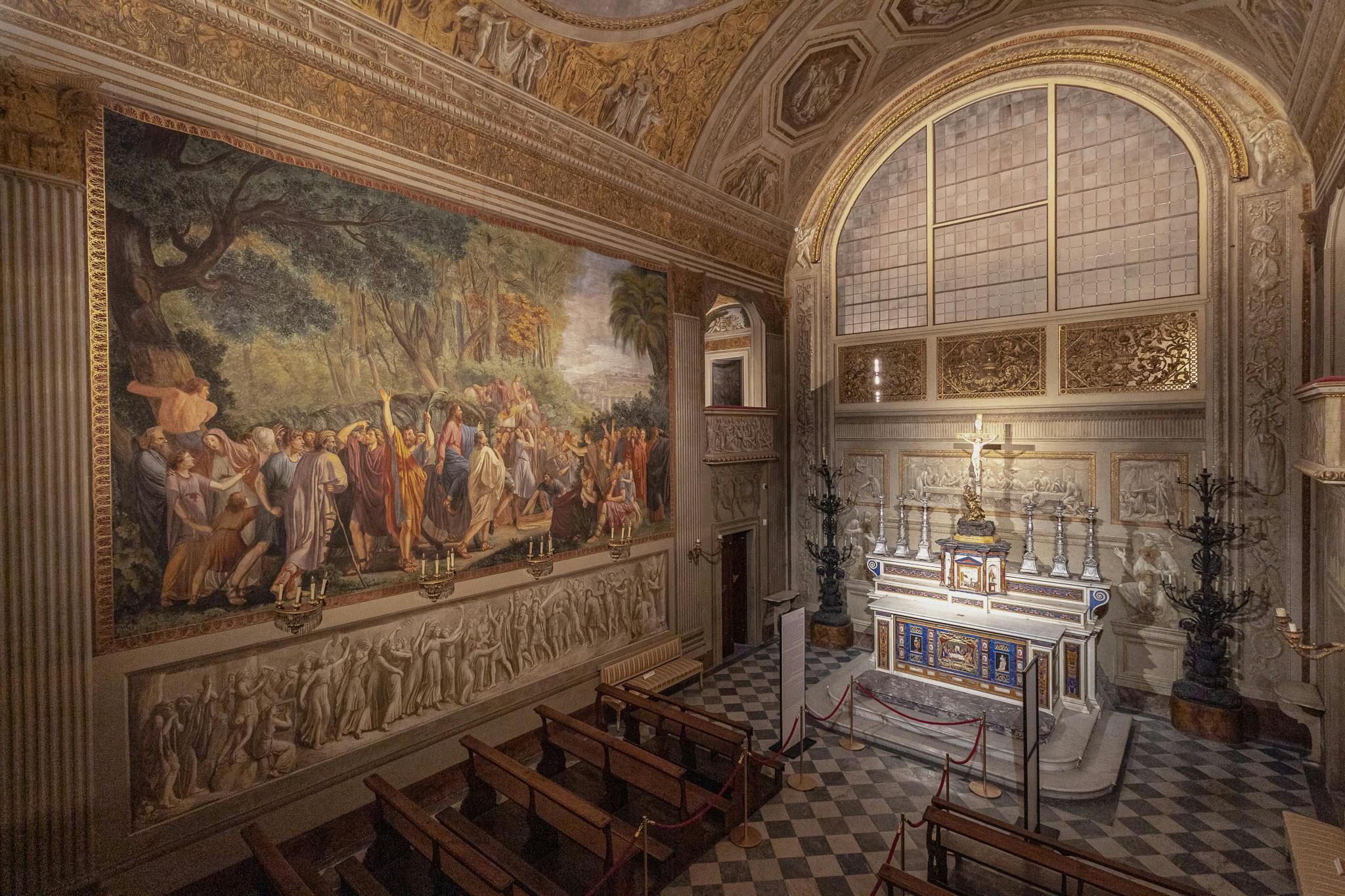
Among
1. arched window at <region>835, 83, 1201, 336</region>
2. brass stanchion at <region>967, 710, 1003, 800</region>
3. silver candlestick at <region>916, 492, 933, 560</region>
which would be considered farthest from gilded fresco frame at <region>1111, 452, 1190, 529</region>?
brass stanchion at <region>967, 710, 1003, 800</region>

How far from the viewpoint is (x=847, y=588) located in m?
13.1

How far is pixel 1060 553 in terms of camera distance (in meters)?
10.1

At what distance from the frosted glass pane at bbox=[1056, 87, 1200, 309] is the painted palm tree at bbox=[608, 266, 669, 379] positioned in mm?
6913

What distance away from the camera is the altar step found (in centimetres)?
761

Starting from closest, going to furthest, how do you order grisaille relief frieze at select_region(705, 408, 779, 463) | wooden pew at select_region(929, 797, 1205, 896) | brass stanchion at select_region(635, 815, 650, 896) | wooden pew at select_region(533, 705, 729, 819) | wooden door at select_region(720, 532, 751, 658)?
1. wooden pew at select_region(929, 797, 1205, 896)
2. brass stanchion at select_region(635, 815, 650, 896)
3. wooden pew at select_region(533, 705, 729, 819)
4. grisaille relief frieze at select_region(705, 408, 779, 463)
5. wooden door at select_region(720, 532, 751, 658)

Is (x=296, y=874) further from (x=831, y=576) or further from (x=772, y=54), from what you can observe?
(x=772, y=54)

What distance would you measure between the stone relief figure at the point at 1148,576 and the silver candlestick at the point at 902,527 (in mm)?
3445

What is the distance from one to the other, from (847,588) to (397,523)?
937 centimetres

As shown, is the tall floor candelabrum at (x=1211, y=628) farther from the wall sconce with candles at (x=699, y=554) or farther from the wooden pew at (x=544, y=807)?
the wooden pew at (x=544, y=807)

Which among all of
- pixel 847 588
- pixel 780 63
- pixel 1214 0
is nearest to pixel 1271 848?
pixel 847 588

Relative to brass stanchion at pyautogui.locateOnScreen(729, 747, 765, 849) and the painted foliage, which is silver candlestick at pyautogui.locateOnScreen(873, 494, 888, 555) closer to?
the painted foliage

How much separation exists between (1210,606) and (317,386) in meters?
11.9

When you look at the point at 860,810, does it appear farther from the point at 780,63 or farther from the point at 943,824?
the point at 780,63

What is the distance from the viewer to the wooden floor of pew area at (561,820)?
17.1 feet
